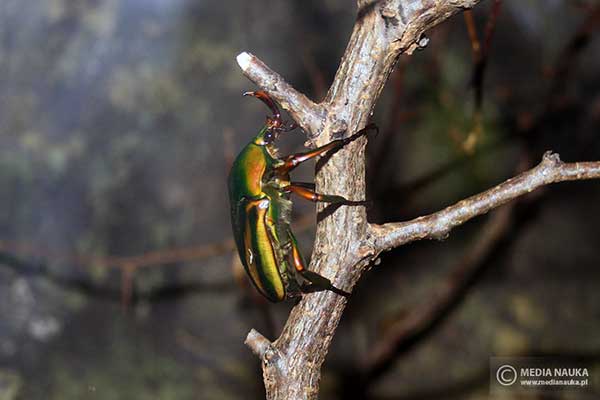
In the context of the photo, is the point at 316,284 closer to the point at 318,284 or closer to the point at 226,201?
the point at 318,284

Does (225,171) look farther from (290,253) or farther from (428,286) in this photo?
(290,253)

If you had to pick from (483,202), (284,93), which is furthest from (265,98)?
(483,202)

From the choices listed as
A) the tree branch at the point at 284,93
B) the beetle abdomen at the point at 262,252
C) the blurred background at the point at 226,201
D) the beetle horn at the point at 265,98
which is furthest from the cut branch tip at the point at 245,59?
the blurred background at the point at 226,201

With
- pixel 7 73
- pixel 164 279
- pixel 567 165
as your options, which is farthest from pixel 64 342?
pixel 567 165

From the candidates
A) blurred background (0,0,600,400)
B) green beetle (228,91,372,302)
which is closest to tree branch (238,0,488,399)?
green beetle (228,91,372,302)

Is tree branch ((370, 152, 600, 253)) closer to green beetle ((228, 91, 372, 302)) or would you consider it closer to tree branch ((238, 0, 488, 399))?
tree branch ((238, 0, 488, 399))

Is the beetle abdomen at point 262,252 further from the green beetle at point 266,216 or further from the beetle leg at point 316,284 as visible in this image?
the beetle leg at point 316,284
